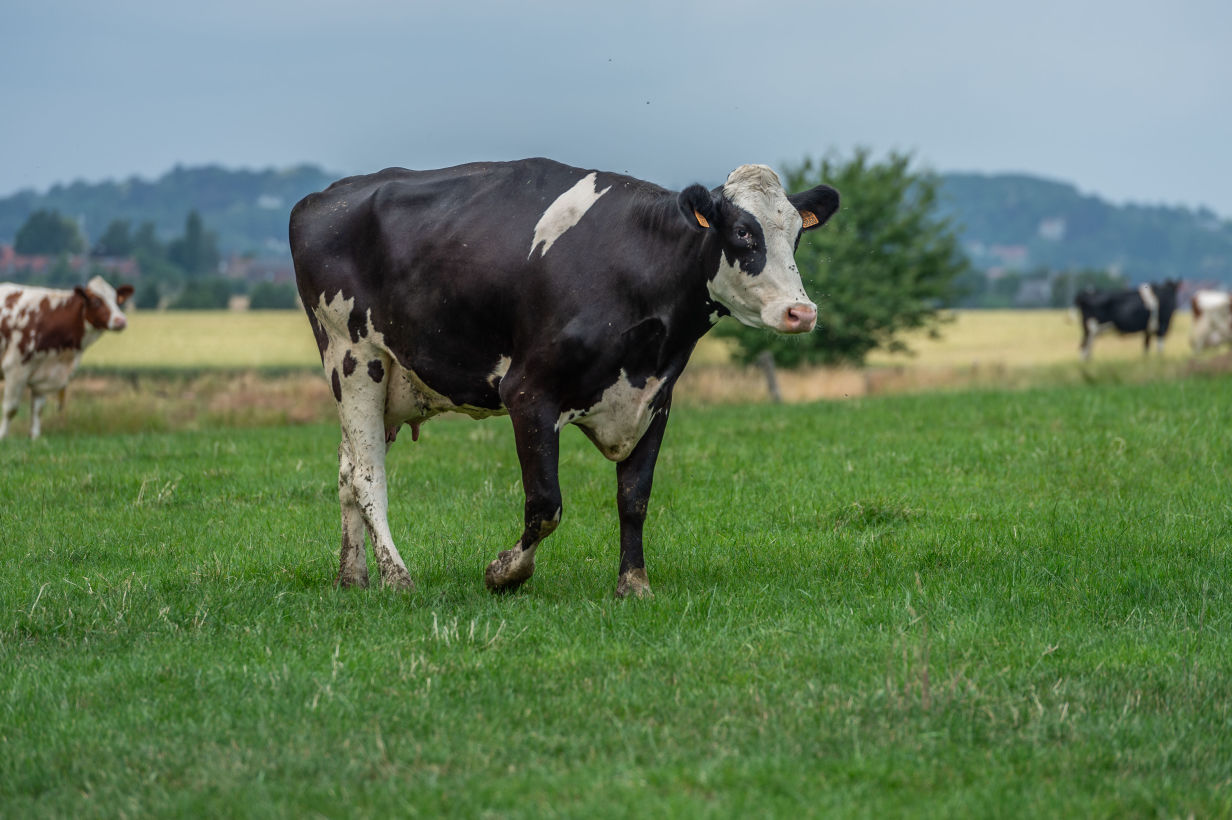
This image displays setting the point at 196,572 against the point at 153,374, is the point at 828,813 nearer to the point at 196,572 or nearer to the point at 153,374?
the point at 196,572

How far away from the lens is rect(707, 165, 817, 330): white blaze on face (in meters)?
6.42

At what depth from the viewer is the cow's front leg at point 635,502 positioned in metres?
7.11

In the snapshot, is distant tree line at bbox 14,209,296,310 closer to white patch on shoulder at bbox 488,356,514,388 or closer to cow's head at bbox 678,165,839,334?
white patch on shoulder at bbox 488,356,514,388

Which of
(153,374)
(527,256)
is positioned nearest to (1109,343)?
(153,374)

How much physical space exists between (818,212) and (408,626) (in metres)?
3.15

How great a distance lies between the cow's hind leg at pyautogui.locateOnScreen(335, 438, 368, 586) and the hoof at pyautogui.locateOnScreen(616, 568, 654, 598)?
1.62 metres

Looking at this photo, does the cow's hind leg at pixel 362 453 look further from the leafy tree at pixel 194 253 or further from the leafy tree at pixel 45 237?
the leafy tree at pixel 45 237

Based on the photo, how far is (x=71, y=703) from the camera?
526cm

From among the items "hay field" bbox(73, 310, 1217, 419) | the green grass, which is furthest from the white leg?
the green grass

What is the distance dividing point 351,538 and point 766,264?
3.04 m

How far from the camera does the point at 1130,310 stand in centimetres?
4675

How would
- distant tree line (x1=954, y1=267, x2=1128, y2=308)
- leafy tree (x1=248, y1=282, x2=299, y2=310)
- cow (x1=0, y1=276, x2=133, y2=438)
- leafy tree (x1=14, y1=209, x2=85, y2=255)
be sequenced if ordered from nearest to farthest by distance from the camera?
cow (x1=0, y1=276, x2=133, y2=438), leafy tree (x1=248, y1=282, x2=299, y2=310), distant tree line (x1=954, y1=267, x2=1128, y2=308), leafy tree (x1=14, y1=209, x2=85, y2=255)

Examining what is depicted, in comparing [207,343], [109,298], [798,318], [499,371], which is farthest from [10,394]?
[207,343]

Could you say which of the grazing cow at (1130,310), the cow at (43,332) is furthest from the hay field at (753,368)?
the cow at (43,332)
